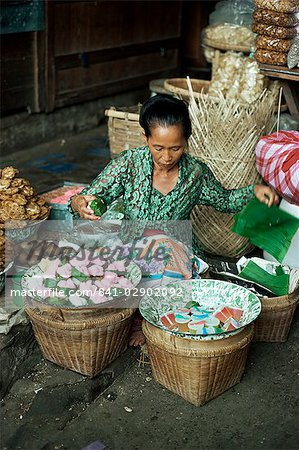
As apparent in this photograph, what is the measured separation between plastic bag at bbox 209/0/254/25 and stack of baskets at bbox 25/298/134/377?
317 centimetres

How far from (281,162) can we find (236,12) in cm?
205

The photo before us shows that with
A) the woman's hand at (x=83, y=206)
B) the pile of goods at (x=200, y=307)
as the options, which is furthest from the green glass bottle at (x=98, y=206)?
the pile of goods at (x=200, y=307)

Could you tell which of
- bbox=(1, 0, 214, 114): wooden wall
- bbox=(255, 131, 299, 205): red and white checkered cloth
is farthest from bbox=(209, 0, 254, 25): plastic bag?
bbox=(1, 0, 214, 114): wooden wall

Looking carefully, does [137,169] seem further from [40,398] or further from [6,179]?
[40,398]

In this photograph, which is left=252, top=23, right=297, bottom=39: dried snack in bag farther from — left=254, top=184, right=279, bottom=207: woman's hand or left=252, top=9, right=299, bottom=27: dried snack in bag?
left=254, top=184, right=279, bottom=207: woman's hand

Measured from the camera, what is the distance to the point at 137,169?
11.5 feet

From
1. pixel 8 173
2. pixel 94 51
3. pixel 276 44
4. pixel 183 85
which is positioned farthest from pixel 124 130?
pixel 94 51

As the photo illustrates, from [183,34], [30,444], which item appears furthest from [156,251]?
[183,34]

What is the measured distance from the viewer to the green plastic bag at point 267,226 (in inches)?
126

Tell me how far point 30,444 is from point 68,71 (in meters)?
4.98

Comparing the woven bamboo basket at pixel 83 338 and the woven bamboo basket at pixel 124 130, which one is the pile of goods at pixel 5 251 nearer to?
the woven bamboo basket at pixel 83 338

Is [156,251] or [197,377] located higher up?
[156,251]

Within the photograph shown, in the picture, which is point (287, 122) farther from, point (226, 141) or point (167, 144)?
point (167, 144)

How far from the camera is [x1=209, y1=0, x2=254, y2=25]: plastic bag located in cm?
542
